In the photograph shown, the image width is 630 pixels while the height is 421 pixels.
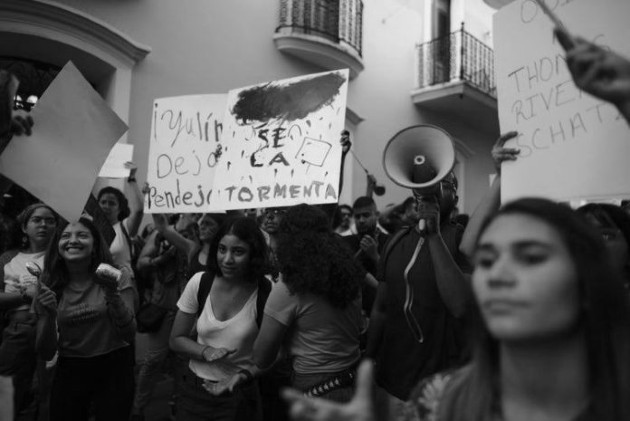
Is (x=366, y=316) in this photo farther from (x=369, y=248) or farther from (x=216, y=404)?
(x=216, y=404)

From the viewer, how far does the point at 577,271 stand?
1.08 m

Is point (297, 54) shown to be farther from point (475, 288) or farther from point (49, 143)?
point (475, 288)

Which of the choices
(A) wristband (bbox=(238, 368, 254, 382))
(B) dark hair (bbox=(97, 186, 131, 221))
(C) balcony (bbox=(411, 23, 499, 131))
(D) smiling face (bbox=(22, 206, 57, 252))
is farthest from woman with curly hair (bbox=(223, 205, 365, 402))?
(C) balcony (bbox=(411, 23, 499, 131))

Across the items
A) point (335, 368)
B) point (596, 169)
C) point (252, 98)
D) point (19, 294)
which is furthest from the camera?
point (252, 98)

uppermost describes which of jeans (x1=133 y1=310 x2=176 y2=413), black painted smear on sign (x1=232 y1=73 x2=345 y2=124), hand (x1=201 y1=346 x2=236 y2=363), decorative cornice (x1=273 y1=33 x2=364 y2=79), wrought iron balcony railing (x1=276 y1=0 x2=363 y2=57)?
wrought iron balcony railing (x1=276 y1=0 x2=363 y2=57)

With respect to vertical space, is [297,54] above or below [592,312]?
above

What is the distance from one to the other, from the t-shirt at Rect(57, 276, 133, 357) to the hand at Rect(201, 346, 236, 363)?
0.57 meters

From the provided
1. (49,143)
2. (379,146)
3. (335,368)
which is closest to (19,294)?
(49,143)

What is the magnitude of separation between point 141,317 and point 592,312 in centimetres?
365

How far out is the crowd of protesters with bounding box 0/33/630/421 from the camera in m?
1.08

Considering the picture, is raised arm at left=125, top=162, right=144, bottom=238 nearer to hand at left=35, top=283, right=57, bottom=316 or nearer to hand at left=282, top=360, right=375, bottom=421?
hand at left=35, top=283, right=57, bottom=316

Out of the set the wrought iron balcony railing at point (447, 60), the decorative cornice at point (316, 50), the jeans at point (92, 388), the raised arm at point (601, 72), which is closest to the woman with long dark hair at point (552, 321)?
the raised arm at point (601, 72)

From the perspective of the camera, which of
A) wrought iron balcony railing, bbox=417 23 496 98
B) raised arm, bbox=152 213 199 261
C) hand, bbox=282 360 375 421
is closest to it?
hand, bbox=282 360 375 421

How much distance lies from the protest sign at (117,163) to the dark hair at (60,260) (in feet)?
5.16
